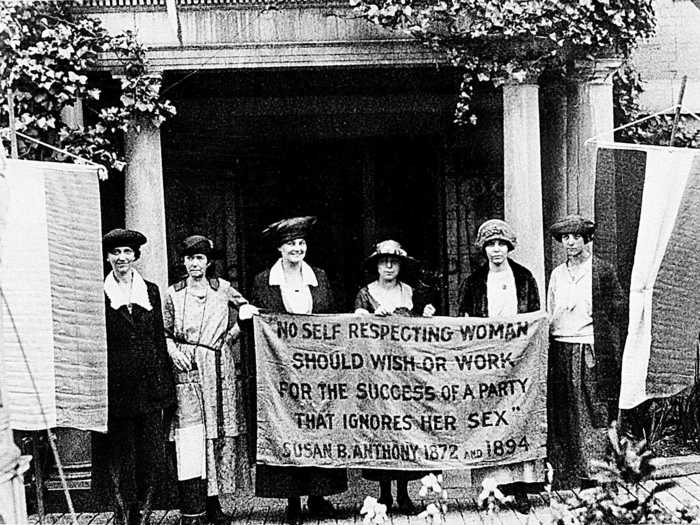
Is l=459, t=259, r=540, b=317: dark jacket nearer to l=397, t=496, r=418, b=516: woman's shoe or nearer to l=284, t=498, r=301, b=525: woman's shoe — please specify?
l=397, t=496, r=418, b=516: woman's shoe

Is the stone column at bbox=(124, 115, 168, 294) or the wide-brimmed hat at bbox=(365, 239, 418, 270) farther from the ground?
the stone column at bbox=(124, 115, 168, 294)

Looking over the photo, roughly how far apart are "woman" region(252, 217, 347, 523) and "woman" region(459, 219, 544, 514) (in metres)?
0.91

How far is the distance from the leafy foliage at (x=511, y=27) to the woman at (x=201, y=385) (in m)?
2.30

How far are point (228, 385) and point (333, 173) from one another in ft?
14.6

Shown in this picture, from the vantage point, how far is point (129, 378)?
6473 millimetres

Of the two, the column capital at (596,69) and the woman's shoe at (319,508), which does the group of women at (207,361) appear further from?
the column capital at (596,69)

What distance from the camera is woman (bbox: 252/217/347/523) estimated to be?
674 centimetres

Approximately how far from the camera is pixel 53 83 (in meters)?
7.47

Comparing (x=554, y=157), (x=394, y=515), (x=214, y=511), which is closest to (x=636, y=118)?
(x=554, y=157)

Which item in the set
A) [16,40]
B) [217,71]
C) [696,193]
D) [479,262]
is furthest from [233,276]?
[696,193]

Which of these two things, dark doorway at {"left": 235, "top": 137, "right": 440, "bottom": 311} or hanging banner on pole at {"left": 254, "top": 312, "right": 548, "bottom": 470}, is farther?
dark doorway at {"left": 235, "top": 137, "right": 440, "bottom": 311}

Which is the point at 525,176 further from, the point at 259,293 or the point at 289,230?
the point at 259,293

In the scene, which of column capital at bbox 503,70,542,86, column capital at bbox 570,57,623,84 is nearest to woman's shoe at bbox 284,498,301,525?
column capital at bbox 503,70,542,86

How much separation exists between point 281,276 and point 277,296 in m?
0.13
